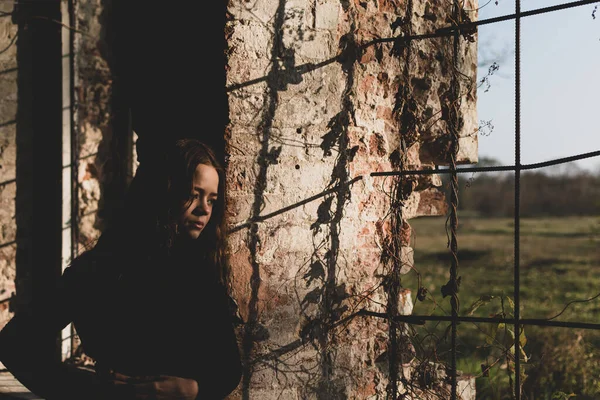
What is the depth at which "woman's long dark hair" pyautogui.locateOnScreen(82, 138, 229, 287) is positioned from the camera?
1.75m

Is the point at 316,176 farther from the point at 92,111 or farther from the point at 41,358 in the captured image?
the point at 92,111

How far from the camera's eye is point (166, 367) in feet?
5.68

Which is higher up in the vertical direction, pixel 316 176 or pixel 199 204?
pixel 316 176

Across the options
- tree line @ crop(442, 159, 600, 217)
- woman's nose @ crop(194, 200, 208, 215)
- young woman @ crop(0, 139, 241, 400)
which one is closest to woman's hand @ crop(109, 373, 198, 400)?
young woman @ crop(0, 139, 241, 400)

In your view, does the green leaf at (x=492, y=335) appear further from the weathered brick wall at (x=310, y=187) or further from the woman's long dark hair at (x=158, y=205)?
the woman's long dark hair at (x=158, y=205)

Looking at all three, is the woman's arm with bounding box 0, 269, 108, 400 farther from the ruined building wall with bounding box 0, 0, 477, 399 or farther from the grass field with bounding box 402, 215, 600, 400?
the grass field with bounding box 402, 215, 600, 400

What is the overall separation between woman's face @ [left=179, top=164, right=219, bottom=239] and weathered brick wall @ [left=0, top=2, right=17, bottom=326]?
2751mm

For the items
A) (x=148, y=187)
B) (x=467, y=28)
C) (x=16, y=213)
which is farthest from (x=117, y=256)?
(x=16, y=213)

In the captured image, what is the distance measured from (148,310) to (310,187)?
2.47 feet

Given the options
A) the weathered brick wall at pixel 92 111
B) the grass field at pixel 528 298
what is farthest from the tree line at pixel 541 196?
the weathered brick wall at pixel 92 111

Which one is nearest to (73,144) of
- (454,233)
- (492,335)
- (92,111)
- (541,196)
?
(92,111)

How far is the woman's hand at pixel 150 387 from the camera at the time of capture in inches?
61.7

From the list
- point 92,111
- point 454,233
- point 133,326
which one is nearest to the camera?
point 133,326

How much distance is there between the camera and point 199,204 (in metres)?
1.82
